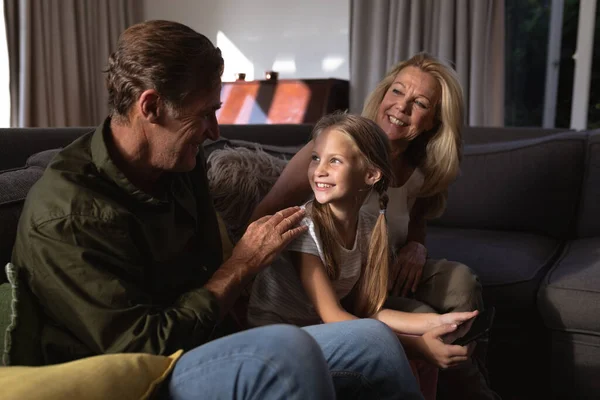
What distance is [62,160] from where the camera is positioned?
42.0 inches

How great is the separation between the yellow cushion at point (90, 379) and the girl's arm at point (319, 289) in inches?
18.0

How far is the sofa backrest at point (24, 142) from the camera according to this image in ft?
5.24

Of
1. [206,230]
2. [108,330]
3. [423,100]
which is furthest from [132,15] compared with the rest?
[108,330]

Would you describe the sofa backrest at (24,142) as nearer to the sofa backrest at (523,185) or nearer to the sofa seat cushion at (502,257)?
the sofa seat cushion at (502,257)

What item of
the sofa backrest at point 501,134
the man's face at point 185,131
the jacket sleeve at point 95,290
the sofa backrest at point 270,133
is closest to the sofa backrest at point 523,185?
the sofa backrest at point 501,134

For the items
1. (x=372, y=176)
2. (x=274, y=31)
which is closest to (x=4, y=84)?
(x=274, y=31)

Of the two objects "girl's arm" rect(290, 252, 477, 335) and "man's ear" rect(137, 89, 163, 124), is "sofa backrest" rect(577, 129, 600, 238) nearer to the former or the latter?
"girl's arm" rect(290, 252, 477, 335)

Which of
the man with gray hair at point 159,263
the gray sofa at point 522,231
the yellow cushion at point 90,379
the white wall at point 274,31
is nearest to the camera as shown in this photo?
the yellow cushion at point 90,379

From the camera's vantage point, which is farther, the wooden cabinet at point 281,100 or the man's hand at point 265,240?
the wooden cabinet at point 281,100

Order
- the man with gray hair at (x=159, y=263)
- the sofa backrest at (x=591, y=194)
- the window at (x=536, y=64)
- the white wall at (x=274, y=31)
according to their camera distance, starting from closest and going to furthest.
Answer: the man with gray hair at (x=159, y=263) < the sofa backrest at (x=591, y=194) < the window at (x=536, y=64) < the white wall at (x=274, y=31)

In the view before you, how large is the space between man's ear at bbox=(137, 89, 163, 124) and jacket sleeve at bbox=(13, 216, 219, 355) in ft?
0.65

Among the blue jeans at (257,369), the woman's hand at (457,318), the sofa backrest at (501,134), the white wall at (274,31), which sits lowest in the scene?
the woman's hand at (457,318)

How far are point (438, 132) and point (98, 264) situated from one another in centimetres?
108

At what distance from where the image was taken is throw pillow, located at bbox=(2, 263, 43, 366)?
98 cm
